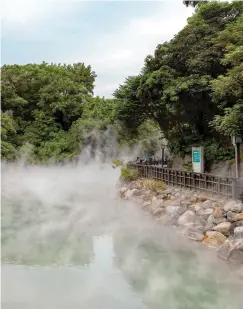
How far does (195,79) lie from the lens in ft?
39.1

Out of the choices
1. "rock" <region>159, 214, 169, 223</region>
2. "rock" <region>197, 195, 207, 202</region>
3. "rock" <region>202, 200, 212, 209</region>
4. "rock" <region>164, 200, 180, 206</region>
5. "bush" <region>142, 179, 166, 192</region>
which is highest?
"bush" <region>142, 179, 166, 192</region>

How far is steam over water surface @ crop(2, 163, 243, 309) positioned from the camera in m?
6.11

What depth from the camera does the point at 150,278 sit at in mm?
7027

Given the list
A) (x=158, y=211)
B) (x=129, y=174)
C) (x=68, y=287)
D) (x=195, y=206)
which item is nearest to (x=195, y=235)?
(x=195, y=206)

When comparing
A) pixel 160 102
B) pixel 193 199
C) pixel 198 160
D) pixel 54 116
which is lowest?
pixel 193 199

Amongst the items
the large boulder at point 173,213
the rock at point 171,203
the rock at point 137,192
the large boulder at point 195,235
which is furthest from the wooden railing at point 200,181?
the large boulder at point 195,235

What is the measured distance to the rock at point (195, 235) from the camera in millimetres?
8719

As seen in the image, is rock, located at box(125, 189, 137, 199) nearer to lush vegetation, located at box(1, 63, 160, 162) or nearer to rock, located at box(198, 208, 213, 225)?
rock, located at box(198, 208, 213, 225)

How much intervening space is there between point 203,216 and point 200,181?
1940 mm

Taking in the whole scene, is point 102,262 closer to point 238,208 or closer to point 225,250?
point 225,250

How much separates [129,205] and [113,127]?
37.4ft

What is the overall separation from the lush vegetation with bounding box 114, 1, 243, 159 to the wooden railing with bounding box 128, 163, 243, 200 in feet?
4.02

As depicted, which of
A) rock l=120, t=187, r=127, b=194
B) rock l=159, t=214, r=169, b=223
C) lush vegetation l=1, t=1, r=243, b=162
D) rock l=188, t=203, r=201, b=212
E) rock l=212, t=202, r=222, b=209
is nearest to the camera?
rock l=212, t=202, r=222, b=209

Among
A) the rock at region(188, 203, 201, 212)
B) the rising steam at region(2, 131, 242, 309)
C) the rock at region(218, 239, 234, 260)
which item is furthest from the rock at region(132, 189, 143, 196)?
the rock at region(218, 239, 234, 260)
